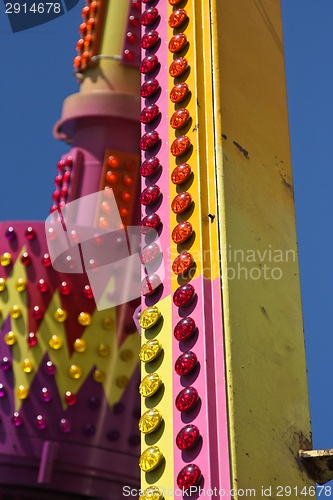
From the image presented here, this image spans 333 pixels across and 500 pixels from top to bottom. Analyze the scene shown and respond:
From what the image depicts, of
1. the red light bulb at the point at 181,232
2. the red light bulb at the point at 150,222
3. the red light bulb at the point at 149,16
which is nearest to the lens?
the red light bulb at the point at 181,232

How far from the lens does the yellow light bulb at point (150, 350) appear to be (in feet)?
15.4

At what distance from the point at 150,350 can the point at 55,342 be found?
3981 mm

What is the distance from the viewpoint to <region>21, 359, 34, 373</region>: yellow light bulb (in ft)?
28.0

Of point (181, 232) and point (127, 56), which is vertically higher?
point (127, 56)

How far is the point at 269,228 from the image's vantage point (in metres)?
5.09

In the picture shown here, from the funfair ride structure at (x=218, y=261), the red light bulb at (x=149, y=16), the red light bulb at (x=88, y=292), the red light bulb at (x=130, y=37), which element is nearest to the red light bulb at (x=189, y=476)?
the funfair ride structure at (x=218, y=261)

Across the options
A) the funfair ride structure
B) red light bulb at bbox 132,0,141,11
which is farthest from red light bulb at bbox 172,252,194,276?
red light bulb at bbox 132,0,141,11

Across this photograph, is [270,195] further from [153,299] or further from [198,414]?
[198,414]

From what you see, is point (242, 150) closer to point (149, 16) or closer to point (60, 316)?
point (149, 16)

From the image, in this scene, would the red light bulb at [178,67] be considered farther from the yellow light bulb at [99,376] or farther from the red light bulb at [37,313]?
the yellow light bulb at [99,376]

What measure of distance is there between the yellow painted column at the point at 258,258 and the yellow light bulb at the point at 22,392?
158 inches

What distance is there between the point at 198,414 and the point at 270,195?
1.44 metres

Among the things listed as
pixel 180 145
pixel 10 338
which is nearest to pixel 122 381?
pixel 10 338

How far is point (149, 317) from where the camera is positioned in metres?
4.86
